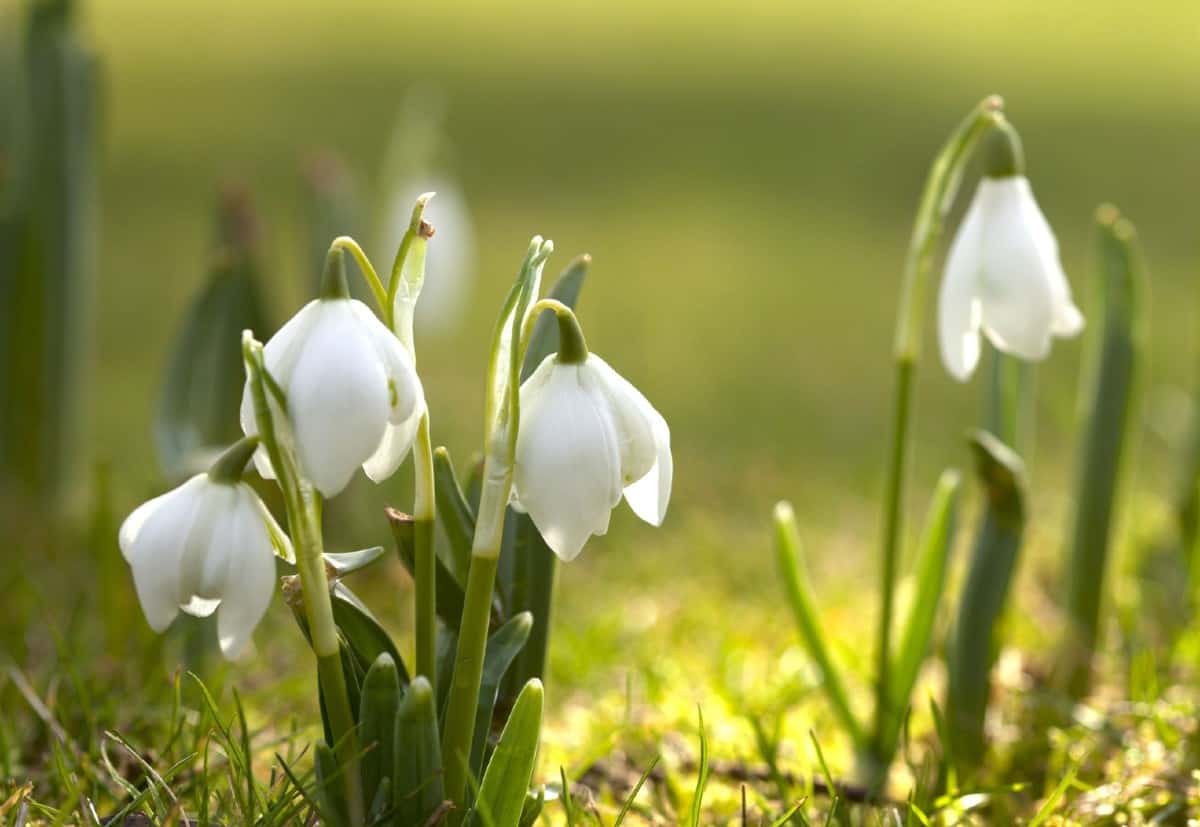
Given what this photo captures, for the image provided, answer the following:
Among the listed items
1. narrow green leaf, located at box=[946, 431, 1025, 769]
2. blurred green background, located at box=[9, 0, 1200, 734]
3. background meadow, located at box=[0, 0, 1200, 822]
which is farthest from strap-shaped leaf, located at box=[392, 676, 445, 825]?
blurred green background, located at box=[9, 0, 1200, 734]

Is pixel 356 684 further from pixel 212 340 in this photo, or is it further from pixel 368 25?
pixel 368 25

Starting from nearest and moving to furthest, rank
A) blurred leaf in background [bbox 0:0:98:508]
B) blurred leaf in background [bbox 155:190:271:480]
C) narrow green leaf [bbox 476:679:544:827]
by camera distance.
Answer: narrow green leaf [bbox 476:679:544:827] → blurred leaf in background [bbox 155:190:271:480] → blurred leaf in background [bbox 0:0:98:508]

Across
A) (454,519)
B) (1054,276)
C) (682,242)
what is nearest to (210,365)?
(454,519)

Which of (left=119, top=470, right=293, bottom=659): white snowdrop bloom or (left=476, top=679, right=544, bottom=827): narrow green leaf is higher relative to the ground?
(left=119, top=470, right=293, bottom=659): white snowdrop bloom

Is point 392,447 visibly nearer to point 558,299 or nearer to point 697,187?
point 558,299

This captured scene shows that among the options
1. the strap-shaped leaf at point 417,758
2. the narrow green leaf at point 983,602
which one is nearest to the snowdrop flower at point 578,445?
the strap-shaped leaf at point 417,758

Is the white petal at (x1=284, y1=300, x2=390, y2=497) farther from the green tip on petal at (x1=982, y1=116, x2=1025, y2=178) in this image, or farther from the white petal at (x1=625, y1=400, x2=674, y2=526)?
the green tip on petal at (x1=982, y1=116, x2=1025, y2=178)

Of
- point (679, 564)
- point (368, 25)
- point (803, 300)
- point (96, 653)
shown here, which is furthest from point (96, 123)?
point (368, 25)
